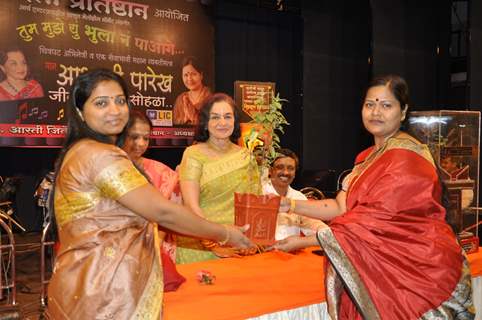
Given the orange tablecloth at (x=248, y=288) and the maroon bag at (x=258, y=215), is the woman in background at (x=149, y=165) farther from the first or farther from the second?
the maroon bag at (x=258, y=215)

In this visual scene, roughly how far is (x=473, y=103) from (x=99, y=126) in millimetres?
5557

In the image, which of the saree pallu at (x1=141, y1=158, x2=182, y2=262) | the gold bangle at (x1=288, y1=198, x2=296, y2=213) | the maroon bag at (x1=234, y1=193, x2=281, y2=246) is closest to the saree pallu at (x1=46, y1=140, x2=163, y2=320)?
the maroon bag at (x1=234, y1=193, x2=281, y2=246)

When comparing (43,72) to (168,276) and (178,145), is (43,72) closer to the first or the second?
(178,145)

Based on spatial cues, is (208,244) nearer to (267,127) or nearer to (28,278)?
(267,127)

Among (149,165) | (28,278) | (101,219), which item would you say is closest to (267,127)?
(101,219)

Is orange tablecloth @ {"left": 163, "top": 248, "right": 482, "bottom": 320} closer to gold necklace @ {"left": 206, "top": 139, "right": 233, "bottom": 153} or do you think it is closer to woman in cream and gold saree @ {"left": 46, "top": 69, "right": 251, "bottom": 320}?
woman in cream and gold saree @ {"left": 46, "top": 69, "right": 251, "bottom": 320}

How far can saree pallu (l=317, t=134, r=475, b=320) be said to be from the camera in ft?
6.50

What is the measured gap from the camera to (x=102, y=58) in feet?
21.5

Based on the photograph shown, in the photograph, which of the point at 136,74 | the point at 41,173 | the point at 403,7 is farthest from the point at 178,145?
the point at 403,7

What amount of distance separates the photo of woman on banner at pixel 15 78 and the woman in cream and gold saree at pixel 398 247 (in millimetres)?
4937

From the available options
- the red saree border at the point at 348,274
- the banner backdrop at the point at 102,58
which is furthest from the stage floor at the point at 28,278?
the red saree border at the point at 348,274

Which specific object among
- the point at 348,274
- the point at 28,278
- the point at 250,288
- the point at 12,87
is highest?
the point at 12,87

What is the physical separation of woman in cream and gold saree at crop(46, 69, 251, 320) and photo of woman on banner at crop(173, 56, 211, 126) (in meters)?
5.42

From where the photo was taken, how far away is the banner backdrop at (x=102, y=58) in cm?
595
